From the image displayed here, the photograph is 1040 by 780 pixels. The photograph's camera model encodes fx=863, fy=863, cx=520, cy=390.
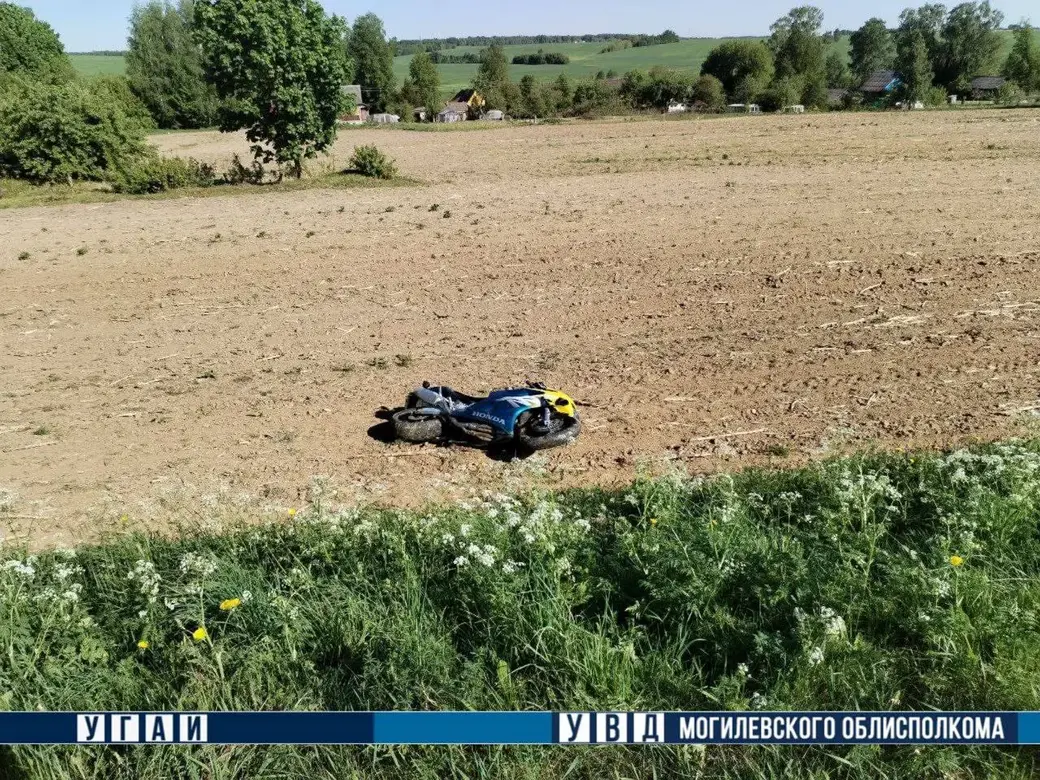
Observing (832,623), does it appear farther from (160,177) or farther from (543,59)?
(543,59)

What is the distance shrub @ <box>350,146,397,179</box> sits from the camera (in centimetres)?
2230

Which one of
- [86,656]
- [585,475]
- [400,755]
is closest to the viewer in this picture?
[400,755]

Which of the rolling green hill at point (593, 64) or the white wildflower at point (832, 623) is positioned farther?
the rolling green hill at point (593, 64)

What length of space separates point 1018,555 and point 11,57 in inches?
2533

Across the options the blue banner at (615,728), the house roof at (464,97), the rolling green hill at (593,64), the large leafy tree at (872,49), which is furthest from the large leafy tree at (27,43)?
the large leafy tree at (872,49)

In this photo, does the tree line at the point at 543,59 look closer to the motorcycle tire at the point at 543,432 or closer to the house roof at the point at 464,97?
the house roof at the point at 464,97

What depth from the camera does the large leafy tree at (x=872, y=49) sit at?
8825 cm

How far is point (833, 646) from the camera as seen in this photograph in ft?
11.2

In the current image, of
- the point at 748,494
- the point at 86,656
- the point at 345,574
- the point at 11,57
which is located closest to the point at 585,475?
the point at 748,494

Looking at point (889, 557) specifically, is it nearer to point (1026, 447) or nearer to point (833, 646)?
point (833, 646)

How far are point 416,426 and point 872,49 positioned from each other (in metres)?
96.9

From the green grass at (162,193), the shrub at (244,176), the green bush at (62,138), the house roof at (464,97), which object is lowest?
the green grass at (162,193)

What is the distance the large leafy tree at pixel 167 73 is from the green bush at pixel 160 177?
40.0 m

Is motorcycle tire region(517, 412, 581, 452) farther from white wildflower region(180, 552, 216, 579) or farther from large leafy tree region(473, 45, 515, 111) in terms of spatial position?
large leafy tree region(473, 45, 515, 111)
